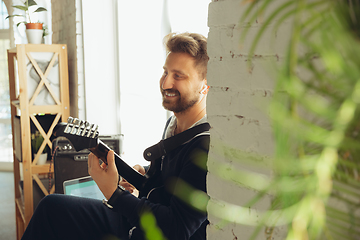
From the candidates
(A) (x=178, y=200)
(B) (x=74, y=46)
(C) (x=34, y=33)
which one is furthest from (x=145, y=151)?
(C) (x=34, y=33)

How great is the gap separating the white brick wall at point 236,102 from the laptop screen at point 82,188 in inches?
57.9

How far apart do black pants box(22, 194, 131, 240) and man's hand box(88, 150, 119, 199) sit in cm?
25

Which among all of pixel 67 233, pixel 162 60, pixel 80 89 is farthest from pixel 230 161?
pixel 80 89

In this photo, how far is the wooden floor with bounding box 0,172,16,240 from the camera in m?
2.98

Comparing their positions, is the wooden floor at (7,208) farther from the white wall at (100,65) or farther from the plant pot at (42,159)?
the white wall at (100,65)

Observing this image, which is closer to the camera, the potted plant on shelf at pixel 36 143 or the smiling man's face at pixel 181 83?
the smiling man's face at pixel 181 83

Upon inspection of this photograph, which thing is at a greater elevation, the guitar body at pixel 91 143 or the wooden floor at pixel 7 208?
the guitar body at pixel 91 143

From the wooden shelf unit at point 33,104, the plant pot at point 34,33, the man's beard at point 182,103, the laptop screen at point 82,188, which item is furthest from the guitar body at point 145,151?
the plant pot at point 34,33

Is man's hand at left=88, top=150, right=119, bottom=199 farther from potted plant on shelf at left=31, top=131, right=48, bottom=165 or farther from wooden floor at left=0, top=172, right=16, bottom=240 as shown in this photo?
wooden floor at left=0, top=172, right=16, bottom=240

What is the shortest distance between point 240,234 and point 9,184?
14.6ft

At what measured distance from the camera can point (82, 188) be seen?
217cm

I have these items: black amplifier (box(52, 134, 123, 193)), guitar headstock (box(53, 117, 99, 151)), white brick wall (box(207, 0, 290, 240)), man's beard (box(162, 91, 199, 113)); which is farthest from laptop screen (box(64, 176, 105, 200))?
white brick wall (box(207, 0, 290, 240))

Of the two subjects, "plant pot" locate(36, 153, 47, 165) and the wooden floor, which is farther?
the wooden floor

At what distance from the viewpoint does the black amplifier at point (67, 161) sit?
221 cm
